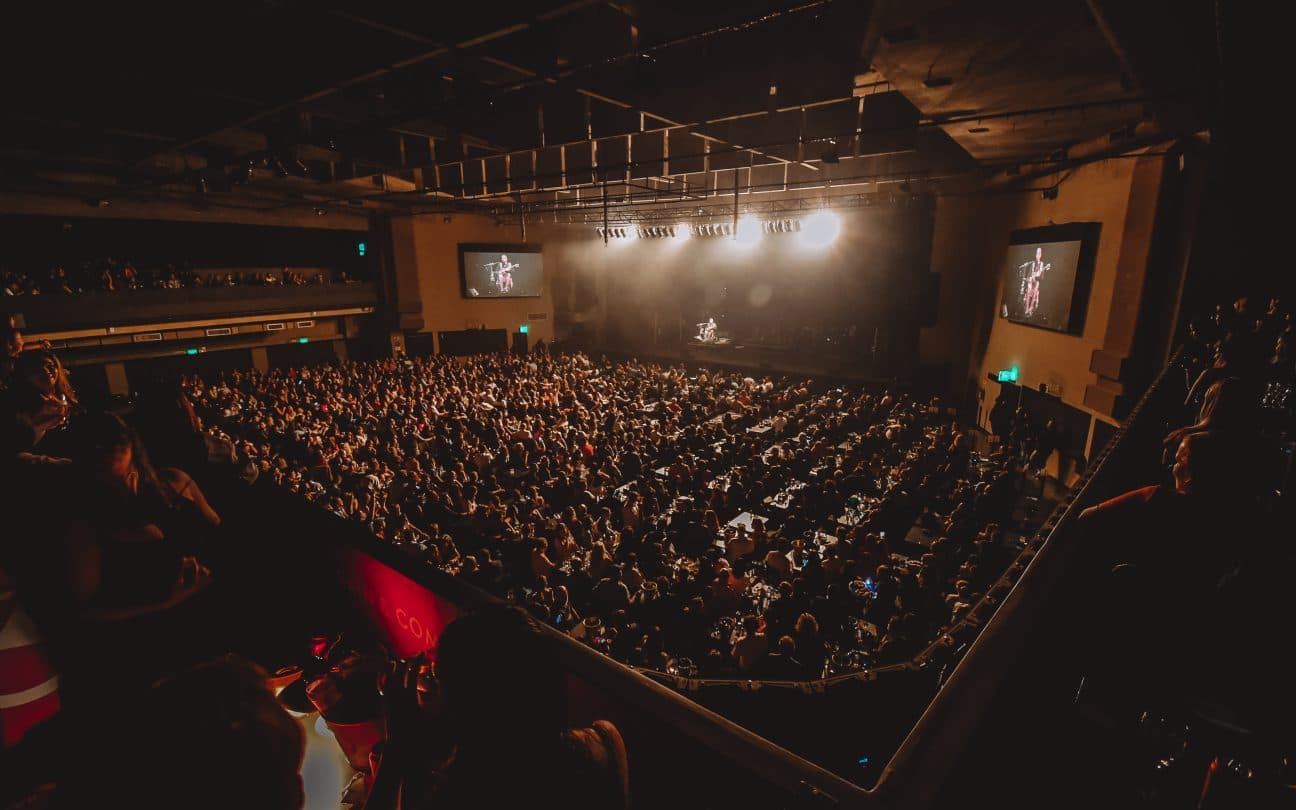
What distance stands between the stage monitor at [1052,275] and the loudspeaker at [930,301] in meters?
3.72

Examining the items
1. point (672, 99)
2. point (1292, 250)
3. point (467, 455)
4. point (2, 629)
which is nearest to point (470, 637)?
point (2, 629)

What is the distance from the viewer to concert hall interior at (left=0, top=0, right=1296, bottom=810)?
1.46 meters

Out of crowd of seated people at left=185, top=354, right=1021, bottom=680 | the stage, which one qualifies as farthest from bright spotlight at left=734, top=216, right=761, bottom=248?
crowd of seated people at left=185, top=354, right=1021, bottom=680

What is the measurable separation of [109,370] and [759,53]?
20.1 m

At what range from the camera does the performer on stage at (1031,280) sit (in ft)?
38.5

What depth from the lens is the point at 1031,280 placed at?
12.2 m

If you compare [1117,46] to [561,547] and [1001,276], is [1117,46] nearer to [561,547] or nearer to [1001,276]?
[561,547]

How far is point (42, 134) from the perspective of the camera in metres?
9.67

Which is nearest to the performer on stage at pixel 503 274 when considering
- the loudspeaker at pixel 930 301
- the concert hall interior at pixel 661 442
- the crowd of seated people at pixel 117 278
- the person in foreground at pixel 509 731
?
the concert hall interior at pixel 661 442

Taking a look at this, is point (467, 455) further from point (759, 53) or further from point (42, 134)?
point (42, 134)

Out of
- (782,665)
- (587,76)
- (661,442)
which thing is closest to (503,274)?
(661,442)

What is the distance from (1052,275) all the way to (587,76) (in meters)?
10.3

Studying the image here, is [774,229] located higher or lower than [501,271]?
higher

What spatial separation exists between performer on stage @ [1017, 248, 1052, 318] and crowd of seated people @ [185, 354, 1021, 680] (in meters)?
3.23
